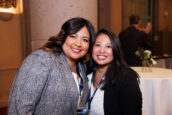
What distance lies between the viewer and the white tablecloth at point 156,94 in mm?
2977

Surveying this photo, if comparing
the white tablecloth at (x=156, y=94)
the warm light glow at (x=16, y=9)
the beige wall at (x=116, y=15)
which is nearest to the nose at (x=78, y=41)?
the white tablecloth at (x=156, y=94)

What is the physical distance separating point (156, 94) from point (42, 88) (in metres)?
2.09

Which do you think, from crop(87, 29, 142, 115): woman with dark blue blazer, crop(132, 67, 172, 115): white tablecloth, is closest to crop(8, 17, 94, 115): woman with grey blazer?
crop(87, 29, 142, 115): woman with dark blue blazer

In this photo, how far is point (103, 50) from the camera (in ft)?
6.24

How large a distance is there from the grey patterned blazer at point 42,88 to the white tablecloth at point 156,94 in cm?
173

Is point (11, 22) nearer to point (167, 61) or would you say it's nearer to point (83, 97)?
point (83, 97)

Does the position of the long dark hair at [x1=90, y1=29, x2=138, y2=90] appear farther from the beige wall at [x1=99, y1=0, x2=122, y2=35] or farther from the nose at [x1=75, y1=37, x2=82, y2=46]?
the beige wall at [x1=99, y1=0, x2=122, y2=35]

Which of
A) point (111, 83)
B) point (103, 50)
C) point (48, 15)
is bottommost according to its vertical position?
point (111, 83)

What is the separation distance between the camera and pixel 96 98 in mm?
1854

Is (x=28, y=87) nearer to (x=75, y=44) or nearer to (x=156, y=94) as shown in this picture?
(x=75, y=44)

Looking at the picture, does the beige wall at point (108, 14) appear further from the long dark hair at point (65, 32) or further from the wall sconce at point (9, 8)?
the long dark hair at point (65, 32)

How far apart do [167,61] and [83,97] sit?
4868 millimetres

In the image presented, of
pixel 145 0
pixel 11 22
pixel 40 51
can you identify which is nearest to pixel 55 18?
pixel 40 51

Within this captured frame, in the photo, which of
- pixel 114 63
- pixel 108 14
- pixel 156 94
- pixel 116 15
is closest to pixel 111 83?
pixel 114 63
